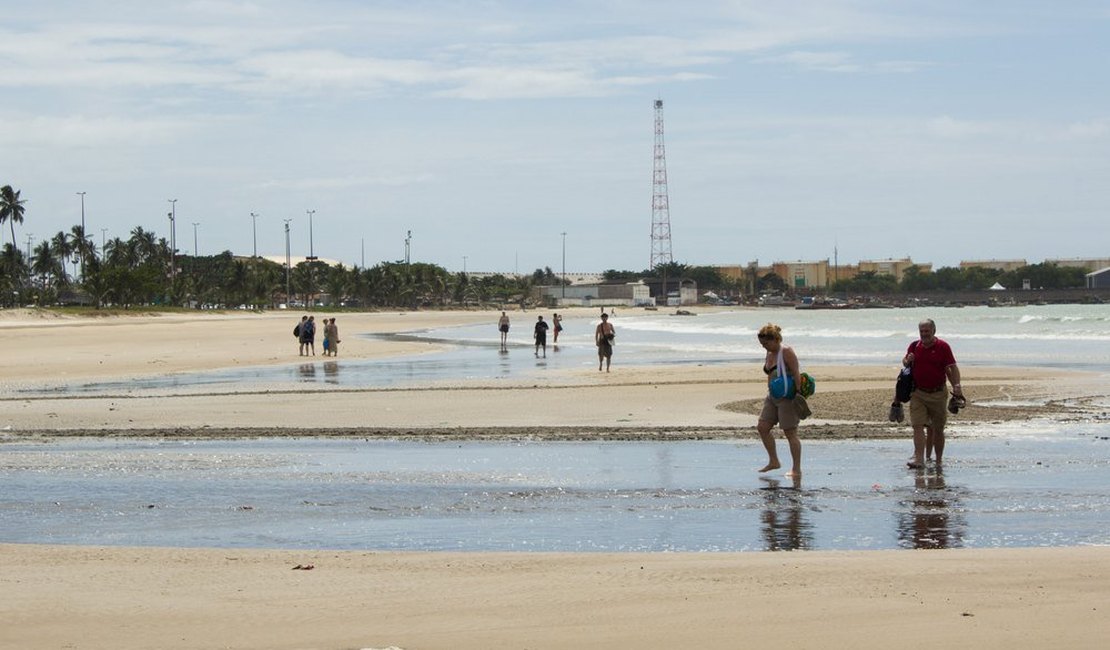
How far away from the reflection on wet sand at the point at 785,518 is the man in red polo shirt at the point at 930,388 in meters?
1.65

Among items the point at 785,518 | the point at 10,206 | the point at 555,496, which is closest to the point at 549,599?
the point at 785,518

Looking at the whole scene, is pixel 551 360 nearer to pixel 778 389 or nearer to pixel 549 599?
pixel 778 389

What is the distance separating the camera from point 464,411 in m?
20.0

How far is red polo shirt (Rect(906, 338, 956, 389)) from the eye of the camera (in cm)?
1237

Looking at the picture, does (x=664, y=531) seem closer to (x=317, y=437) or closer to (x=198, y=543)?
(x=198, y=543)

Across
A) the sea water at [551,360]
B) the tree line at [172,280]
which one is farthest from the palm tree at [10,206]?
the sea water at [551,360]

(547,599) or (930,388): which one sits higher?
(930,388)

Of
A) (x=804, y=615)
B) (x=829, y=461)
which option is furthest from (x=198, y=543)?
(x=829, y=461)

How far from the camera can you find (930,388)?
12375 mm

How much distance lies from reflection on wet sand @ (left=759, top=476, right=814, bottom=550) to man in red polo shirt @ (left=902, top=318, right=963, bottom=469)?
1649 millimetres

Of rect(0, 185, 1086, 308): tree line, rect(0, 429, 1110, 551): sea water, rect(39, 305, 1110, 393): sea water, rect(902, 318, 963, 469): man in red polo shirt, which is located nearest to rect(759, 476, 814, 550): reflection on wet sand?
rect(0, 429, 1110, 551): sea water

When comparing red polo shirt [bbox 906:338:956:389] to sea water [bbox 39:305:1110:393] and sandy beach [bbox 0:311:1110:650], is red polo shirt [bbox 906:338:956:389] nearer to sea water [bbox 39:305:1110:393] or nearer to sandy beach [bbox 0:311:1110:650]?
sandy beach [bbox 0:311:1110:650]

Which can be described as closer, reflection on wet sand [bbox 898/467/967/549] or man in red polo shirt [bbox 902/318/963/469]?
reflection on wet sand [bbox 898/467/967/549]

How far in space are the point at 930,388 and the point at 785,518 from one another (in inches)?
135
